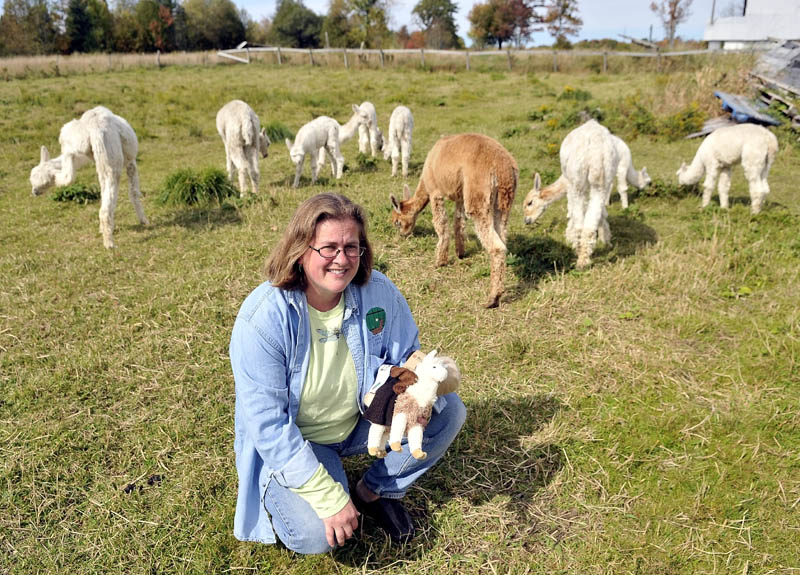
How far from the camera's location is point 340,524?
2312 mm

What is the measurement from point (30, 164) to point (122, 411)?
396 inches

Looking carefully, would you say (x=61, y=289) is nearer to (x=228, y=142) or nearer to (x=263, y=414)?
(x=228, y=142)

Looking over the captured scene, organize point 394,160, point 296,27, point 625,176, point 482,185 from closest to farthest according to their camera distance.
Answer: point 482,185
point 625,176
point 394,160
point 296,27

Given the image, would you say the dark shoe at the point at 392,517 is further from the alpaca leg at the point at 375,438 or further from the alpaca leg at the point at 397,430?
the alpaca leg at the point at 397,430

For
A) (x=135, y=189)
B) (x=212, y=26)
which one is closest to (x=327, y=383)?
(x=135, y=189)

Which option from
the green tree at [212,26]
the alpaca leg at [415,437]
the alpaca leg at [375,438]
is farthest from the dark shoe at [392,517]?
the green tree at [212,26]

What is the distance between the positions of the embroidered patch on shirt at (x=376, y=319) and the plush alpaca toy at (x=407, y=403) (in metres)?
0.24

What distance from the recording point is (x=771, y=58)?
47.6ft

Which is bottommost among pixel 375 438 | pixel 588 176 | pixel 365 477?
pixel 365 477

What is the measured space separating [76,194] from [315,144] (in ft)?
13.1

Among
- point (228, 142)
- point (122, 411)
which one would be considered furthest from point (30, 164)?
point (122, 411)

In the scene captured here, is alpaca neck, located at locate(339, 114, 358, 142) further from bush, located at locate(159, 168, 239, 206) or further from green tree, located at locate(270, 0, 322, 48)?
green tree, located at locate(270, 0, 322, 48)

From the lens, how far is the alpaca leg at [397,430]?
2320 millimetres

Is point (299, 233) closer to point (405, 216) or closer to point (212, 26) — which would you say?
point (405, 216)
